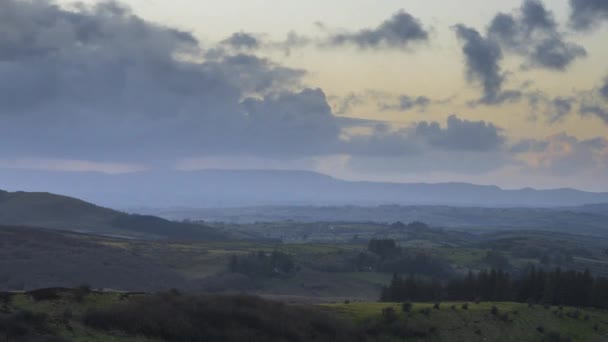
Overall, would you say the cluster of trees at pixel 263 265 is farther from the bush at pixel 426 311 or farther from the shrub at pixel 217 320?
the shrub at pixel 217 320

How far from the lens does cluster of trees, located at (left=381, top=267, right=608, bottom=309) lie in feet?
308

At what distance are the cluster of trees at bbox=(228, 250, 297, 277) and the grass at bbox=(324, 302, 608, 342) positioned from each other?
95.2 metres

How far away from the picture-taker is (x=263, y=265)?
174 m

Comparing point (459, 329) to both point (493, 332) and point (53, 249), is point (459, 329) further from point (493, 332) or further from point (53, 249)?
point (53, 249)

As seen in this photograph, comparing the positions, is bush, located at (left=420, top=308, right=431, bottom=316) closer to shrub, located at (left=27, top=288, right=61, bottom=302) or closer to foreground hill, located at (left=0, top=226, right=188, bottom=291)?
shrub, located at (left=27, top=288, right=61, bottom=302)

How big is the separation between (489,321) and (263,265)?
351 ft

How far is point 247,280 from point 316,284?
52.9ft

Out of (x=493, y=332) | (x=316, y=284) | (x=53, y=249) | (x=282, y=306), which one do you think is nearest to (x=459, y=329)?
(x=493, y=332)

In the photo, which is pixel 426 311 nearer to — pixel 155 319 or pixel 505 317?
pixel 505 317

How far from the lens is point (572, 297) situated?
308 ft

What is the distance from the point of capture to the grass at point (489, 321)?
6844 centimetres

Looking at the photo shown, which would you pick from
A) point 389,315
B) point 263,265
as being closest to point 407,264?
point 263,265

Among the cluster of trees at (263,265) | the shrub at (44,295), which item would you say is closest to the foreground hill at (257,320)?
the shrub at (44,295)

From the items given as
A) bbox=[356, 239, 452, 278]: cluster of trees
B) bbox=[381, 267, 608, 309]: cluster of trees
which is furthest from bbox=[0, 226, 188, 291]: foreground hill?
bbox=[381, 267, 608, 309]: cluster of trees
